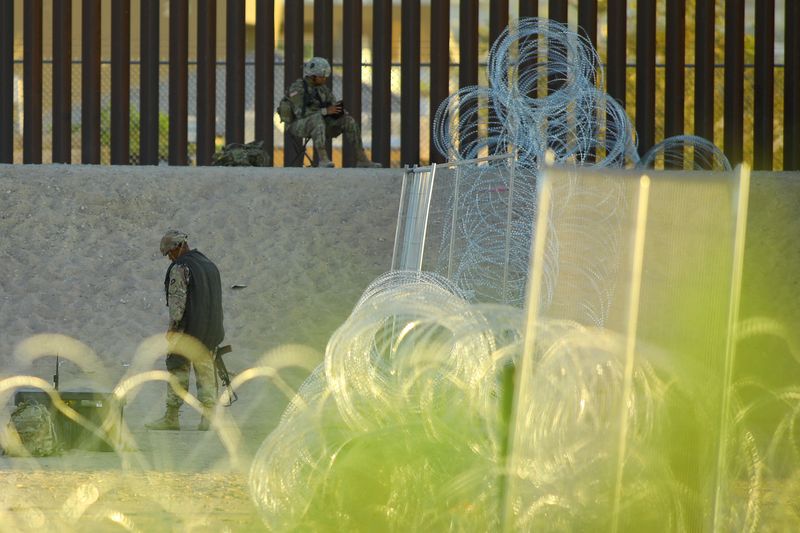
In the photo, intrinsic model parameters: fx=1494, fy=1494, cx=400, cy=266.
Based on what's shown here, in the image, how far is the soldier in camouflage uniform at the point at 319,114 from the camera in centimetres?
1452

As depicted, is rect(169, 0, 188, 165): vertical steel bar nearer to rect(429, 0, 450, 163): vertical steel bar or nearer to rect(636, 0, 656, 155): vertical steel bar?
rect(429, 0, 450, 163): vertical steel bar

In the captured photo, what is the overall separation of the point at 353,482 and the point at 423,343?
72 centimetres

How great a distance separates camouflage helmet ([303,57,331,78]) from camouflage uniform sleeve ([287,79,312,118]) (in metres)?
0.14

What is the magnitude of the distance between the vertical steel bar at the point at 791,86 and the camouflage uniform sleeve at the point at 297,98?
5037 millimetres

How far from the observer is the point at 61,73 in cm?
1530

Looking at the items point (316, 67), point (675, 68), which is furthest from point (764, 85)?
point (316, 67)

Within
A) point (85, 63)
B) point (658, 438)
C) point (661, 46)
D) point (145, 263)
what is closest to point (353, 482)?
point (658, 438)

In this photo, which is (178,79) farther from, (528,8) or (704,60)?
(704,60)

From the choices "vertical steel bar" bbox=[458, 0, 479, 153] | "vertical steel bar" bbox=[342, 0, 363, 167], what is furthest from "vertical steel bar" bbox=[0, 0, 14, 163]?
"vertical steel bar" bbox=[458, 0, 479, 153]

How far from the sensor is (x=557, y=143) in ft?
49.1

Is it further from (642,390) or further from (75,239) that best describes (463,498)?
(75,239)

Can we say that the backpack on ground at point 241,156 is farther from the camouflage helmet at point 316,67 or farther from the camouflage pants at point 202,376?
the camouflage pants at point 202,376

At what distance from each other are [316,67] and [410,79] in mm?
1374

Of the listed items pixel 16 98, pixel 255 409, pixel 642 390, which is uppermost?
pixel 16 98
